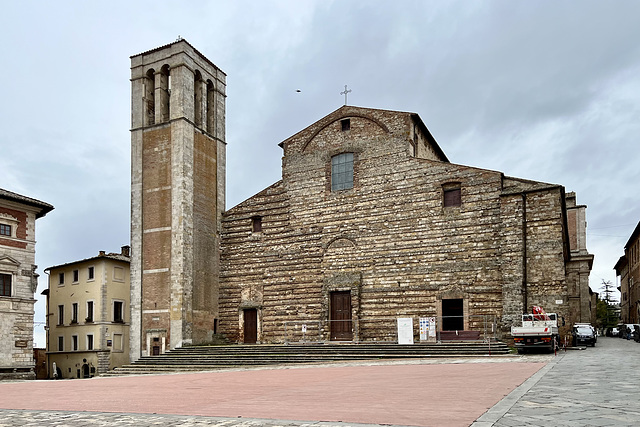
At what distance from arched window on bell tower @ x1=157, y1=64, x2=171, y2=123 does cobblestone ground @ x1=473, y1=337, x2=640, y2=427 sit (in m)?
24.0

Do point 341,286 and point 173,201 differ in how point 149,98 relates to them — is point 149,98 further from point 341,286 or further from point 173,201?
point 341,286

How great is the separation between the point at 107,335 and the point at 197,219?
11893 millimetres

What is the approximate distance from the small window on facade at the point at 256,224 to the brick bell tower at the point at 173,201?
2.03 metres

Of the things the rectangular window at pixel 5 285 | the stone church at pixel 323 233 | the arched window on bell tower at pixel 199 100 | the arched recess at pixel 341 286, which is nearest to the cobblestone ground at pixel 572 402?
the stone church at pixel 323 233

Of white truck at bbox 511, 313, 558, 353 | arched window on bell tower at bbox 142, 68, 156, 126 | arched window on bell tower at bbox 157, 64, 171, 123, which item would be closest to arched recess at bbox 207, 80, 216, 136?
arched window on bell tower at bbox 157, 64, 171, 123

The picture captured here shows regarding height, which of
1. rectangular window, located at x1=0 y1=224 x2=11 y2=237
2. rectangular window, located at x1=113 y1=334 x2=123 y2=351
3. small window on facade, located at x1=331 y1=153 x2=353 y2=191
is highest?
small window on facade, located at x1=331 y1=153 x2=353 y2=191

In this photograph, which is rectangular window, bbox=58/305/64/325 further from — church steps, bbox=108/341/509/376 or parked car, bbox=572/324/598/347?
parked car, bbox=572/324/598/347

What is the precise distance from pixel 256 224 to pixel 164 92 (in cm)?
857

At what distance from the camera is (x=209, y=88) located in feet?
108

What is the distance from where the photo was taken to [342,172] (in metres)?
29.1

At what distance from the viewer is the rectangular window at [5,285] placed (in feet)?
92.5

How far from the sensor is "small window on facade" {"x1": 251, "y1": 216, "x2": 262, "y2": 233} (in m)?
30.8

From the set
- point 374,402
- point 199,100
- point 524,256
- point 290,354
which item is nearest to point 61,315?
point 199,100

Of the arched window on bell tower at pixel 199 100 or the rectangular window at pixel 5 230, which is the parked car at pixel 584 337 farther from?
the rectangular window at pixel 5 230
